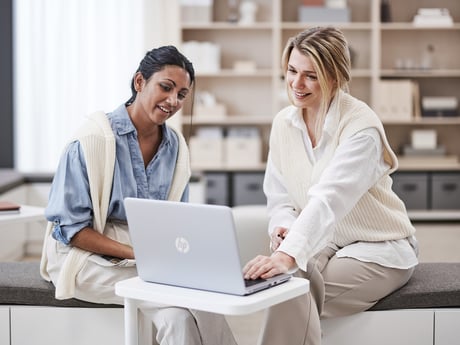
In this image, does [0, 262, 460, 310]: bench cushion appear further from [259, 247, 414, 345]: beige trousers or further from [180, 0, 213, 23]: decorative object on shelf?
[180, 0, 213, 23]: decorative object on shelf

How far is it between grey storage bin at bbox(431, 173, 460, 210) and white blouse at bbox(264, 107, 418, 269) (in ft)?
12.2

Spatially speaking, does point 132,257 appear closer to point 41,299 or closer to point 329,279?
point 41,299

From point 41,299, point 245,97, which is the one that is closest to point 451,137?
point 245,97

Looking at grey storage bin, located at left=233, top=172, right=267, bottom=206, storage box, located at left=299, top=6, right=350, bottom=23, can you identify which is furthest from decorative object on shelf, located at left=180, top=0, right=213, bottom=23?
grey storage bin, located at left=233, top=172, right=267, bottom=206

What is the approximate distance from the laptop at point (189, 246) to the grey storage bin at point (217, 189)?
427 centimetres

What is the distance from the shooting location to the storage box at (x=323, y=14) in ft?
20.8

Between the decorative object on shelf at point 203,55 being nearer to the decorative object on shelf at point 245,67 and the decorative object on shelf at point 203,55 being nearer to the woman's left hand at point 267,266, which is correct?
the decorative object on shelf at point 245,67

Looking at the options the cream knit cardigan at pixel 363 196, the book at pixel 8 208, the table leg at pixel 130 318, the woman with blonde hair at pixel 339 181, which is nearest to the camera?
the table leg at pixel 130 318

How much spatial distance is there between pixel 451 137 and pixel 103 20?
2.72 metres

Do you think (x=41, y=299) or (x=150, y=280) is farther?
(x=41, y=299)

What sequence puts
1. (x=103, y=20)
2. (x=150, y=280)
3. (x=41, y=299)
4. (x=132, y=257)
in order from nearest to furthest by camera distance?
Answer: (x=150, y=280) → (x=132, y=257) → (x=41, y=299) → (x=103, y=20)

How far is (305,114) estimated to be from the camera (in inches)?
107

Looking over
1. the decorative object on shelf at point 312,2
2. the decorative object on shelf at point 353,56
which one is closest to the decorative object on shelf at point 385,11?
the decorative object on shelf at point 353,56

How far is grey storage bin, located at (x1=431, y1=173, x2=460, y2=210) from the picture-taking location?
6297 millimetres
